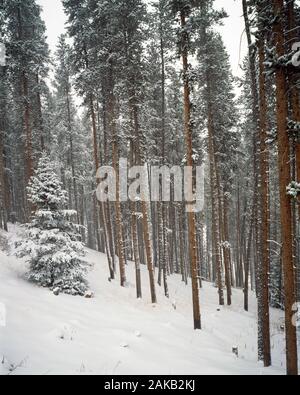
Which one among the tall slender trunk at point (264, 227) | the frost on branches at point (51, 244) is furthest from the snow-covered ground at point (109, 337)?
the tall slender trunk at point (264, 227)

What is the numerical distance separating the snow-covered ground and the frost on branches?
0.78 m

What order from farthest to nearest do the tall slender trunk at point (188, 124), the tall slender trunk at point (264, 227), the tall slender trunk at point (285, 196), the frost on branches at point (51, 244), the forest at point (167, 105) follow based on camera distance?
the frost on branches at point (51, 244)
the tall slender trunk at point (188, 124)
the tall slender trunk at point (264, 227)
the forest at point (167, 105)
the tall slender trunk at point (285, 196)

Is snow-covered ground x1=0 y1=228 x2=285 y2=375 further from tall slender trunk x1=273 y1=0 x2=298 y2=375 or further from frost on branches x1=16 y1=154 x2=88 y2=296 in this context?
tall slender trunk x1=273 y1=0 x2=298 y2=375

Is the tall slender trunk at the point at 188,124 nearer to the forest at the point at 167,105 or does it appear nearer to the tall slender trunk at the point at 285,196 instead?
the forest at the point at 167,105

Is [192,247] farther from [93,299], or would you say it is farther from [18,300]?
[18,300]

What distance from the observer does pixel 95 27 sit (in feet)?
59.2

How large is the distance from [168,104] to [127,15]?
Result: 8525 mm

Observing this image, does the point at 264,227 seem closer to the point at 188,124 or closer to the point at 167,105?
the point at 188,124

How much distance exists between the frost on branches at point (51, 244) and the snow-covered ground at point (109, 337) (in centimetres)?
78

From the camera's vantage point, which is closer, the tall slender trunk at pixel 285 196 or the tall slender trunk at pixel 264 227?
the tall slender trunk at pixel 285 196

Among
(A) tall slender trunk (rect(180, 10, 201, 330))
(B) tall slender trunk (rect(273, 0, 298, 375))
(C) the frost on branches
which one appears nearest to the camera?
(B) tall slender trunk (rect(273, 0, 298, 375))

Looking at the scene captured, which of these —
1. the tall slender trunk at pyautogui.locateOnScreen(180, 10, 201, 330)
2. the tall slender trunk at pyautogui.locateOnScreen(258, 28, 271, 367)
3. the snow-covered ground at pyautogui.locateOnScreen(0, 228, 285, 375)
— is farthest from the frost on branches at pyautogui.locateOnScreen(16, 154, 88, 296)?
the tall slender trunk at pyautogui.locateOnScreen(258, 28, 271, 367)

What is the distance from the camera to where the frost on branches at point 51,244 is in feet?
42.9

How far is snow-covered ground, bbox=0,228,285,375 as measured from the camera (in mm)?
7406
